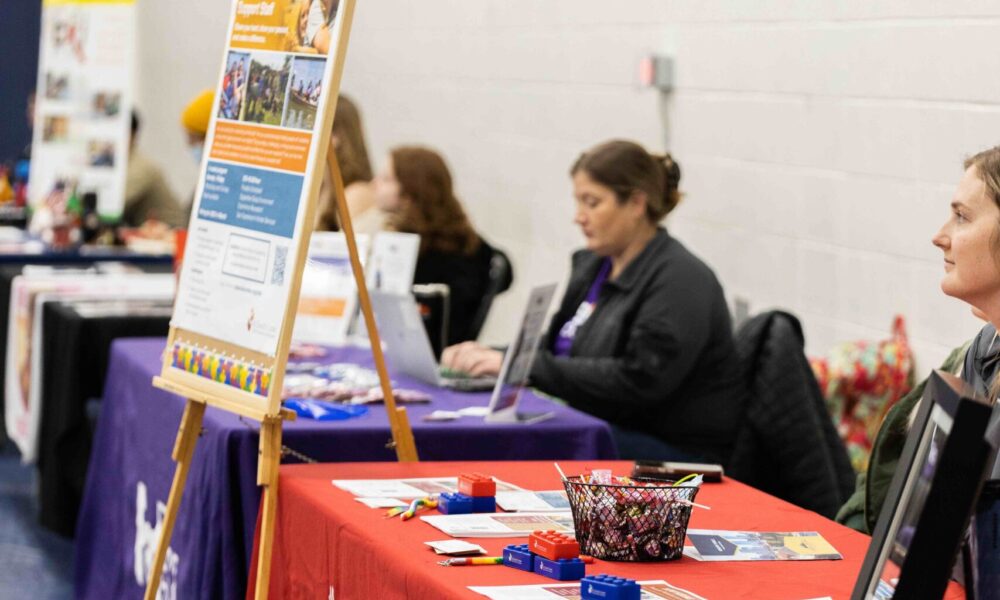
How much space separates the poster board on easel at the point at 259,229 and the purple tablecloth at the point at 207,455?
8 cm

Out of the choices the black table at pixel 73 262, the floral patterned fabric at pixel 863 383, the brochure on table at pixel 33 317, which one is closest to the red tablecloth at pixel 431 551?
the floral patterned fabric at pixel 863 383

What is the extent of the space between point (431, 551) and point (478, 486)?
26cm

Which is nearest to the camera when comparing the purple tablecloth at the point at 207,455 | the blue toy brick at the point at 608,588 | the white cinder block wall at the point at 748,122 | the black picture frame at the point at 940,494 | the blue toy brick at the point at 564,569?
the black picture frame at the point at 940,494

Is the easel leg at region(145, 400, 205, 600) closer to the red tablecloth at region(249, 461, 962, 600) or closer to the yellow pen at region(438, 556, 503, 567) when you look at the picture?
the red tablecloth at region(249, 461, 962, 600)

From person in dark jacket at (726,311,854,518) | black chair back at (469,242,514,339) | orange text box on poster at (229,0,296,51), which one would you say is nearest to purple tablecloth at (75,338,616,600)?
person in dark jacket at (726,311,854,518)

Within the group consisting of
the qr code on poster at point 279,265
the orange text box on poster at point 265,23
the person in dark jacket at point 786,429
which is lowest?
the person in dark jacket at point 786,429

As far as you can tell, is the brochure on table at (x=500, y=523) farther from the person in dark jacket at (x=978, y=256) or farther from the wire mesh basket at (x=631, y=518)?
the person in dark jacket at (x=978, y=256)

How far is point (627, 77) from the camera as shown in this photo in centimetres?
469

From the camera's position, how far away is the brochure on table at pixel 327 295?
12.4ft

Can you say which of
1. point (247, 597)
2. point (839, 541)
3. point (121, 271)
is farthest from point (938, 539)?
point (121, 271)

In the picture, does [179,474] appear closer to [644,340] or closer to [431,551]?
[431,551]

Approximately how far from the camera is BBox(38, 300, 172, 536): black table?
413cm

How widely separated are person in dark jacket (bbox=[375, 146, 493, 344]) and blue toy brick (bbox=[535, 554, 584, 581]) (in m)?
2.67

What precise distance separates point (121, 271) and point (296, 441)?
8.52ft
